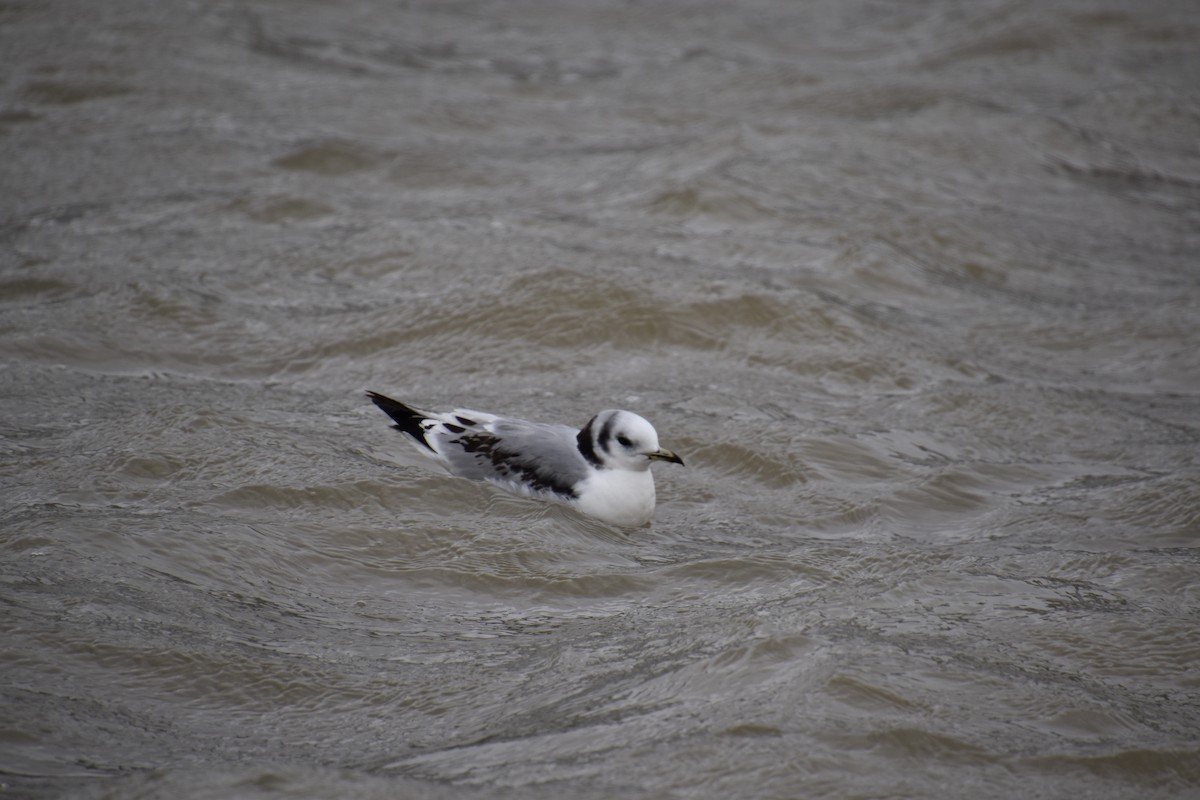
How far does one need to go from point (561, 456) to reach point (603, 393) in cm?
156

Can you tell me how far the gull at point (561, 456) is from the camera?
19.5 ft

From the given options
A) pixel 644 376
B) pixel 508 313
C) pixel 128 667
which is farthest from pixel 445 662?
pixel 508 313

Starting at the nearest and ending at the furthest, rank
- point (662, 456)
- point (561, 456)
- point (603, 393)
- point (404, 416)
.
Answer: point (662, 456)
point (561, 456)
point (404, 416)
point (603, 393)

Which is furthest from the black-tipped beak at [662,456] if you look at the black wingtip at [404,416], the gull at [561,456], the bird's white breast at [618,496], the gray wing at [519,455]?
the black wingtip at [404,416]

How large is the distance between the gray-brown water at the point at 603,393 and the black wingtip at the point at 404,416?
200 millimetres

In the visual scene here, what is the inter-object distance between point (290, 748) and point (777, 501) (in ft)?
9.62

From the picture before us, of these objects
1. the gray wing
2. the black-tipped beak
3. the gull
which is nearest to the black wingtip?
the gull

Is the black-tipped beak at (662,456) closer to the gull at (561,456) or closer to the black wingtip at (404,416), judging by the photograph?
the gull at (561,456)

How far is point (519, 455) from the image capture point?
613 centimetres

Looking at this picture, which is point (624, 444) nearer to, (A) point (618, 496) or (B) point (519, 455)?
(A) point (618, 496)

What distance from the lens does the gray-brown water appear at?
4414 millimetres

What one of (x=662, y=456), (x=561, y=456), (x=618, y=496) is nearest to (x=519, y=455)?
(x=561, y=456)

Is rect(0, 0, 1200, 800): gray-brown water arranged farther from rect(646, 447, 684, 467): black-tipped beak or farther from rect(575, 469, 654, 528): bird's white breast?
rect(646, 447, 684, 467): black-tipped beak

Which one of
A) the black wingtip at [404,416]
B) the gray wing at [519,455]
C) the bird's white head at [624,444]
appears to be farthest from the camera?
the black wingtip at [404,416]
